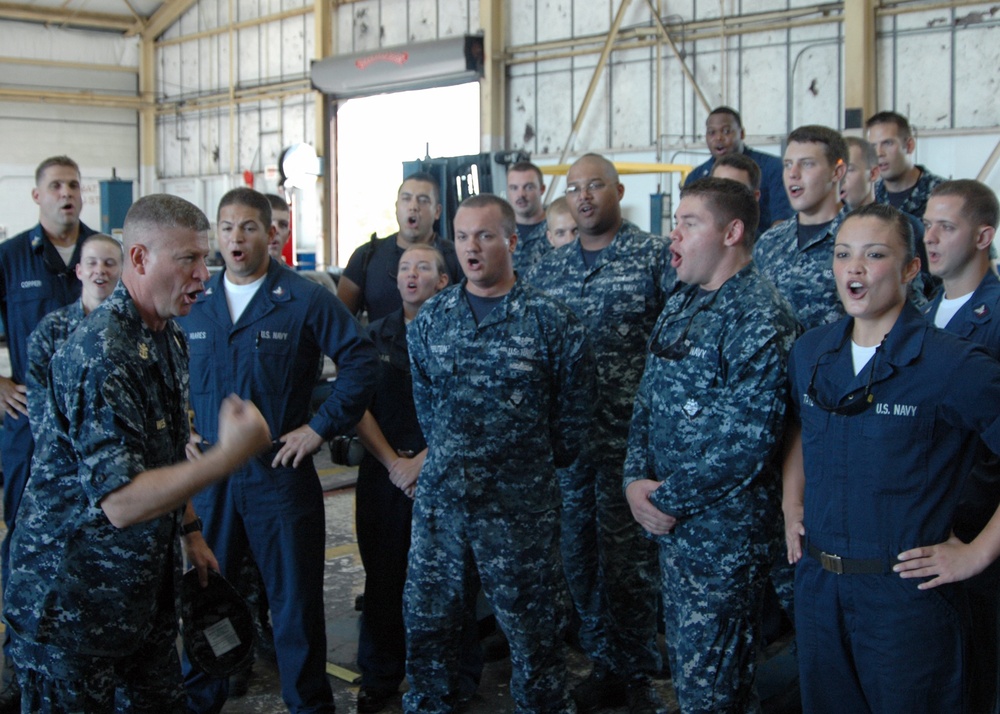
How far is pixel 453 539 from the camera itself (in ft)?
11.5

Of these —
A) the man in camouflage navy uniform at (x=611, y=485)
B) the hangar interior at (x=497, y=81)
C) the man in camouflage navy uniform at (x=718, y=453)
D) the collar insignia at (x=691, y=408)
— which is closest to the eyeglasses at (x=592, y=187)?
the man in camouflage navy uniform at (x=611, y=485)

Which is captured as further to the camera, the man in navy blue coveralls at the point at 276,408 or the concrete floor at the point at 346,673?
the concrete floor at the point at 346,673

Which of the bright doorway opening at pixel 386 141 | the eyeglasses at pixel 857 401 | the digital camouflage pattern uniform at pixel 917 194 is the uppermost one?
the bright doorway opening at pixel 386 141

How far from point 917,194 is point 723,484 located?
3005 millimetres

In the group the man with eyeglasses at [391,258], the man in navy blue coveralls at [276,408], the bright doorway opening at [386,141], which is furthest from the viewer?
the bright doorway opening at [386,141]

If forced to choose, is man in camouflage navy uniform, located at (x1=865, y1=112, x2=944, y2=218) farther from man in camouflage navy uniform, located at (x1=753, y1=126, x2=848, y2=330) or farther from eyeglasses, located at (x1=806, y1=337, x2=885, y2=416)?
eyeglasses, located at (x1=806, y1=337, x2=885, y2=416)

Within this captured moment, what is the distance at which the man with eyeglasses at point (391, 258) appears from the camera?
4840 millimetres

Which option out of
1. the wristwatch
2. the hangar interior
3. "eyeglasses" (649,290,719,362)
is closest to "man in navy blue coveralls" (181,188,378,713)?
the wristwatch

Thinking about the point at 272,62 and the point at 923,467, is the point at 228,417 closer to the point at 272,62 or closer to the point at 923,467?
the point at 923,467

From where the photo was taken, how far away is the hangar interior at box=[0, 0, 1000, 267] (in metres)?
10.5

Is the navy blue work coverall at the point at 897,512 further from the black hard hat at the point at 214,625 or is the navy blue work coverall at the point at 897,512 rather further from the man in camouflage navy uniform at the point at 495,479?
the black hard hat at the point at 214,625

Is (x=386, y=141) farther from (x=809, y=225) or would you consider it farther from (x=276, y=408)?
(x=276, y=408)

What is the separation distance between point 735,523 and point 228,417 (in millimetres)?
1532

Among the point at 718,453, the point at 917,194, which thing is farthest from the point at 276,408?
the point at 917,194
